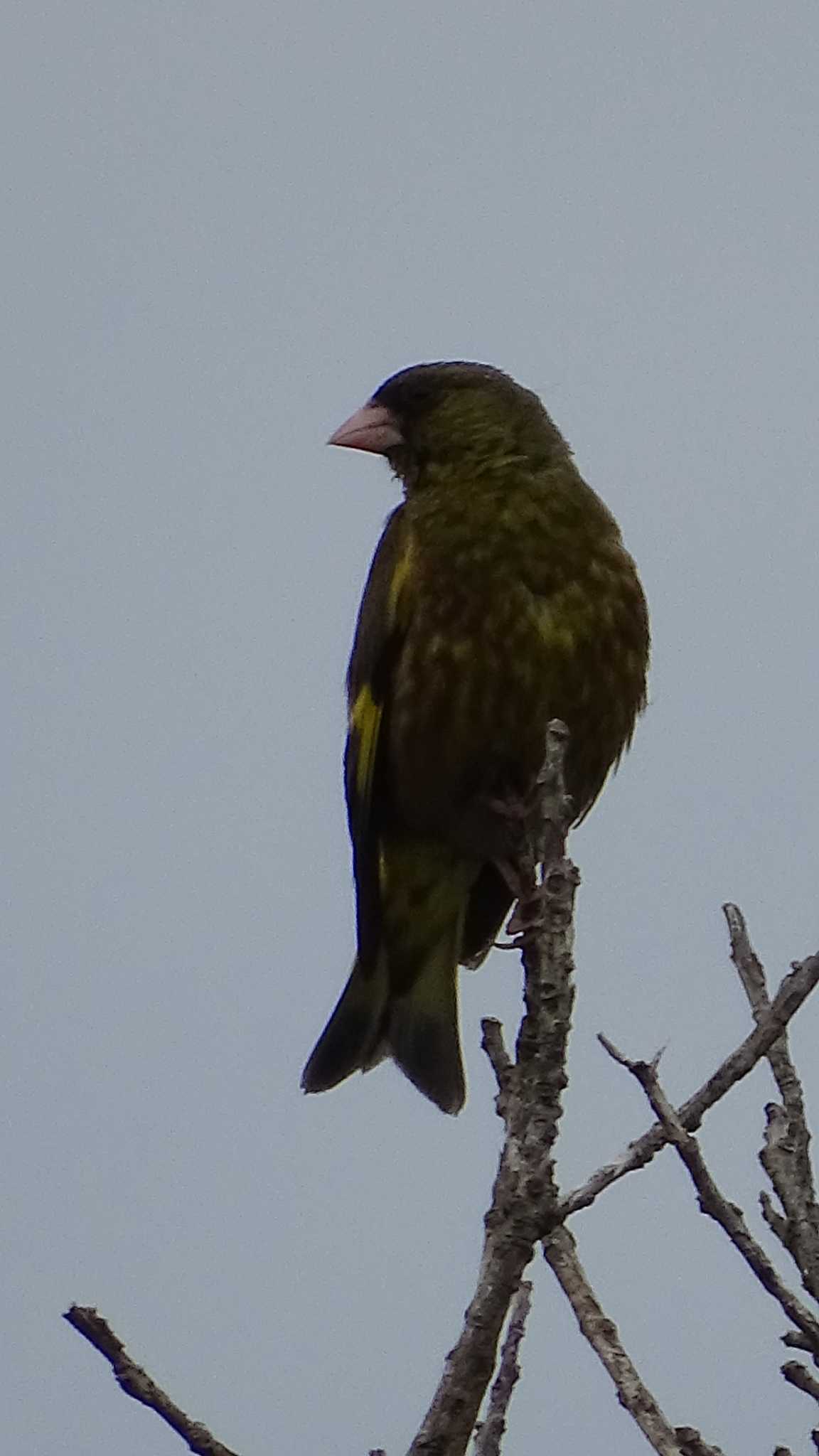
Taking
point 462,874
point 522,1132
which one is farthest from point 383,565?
point 522,1132

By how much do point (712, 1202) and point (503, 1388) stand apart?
1.42 feet

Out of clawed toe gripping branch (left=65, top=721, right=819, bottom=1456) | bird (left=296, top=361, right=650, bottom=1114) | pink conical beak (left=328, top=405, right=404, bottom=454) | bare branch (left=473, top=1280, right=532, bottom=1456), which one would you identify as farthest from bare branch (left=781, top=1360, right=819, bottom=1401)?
pink conical beak (left=328, top=405, right=404, bottom=454)

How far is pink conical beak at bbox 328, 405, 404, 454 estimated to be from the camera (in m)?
5.34

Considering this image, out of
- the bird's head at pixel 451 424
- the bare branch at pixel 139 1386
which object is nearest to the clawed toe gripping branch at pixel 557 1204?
the bare branch at pixel 139 1386

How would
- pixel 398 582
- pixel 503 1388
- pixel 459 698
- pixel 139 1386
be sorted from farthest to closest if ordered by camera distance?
1. pixel 398 582
2. pixel 459 698
3. pixel 503 1388
4. pixel 139 1386

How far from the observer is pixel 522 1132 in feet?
9.75

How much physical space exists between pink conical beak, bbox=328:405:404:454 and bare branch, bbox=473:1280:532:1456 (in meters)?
2.56

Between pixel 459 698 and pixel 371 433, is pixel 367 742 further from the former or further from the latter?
pixel 371 433

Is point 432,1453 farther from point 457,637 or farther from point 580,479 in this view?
point 580,479

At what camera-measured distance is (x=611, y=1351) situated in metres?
2.94

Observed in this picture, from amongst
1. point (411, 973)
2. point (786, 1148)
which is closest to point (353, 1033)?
point (411, 973)

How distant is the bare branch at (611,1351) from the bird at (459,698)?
1.55 metres

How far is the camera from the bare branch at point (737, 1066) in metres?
2.93

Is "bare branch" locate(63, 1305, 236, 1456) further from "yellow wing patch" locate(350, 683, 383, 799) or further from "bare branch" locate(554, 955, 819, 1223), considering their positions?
"yellow wing patch" locate(350, 683, 383, 799)
